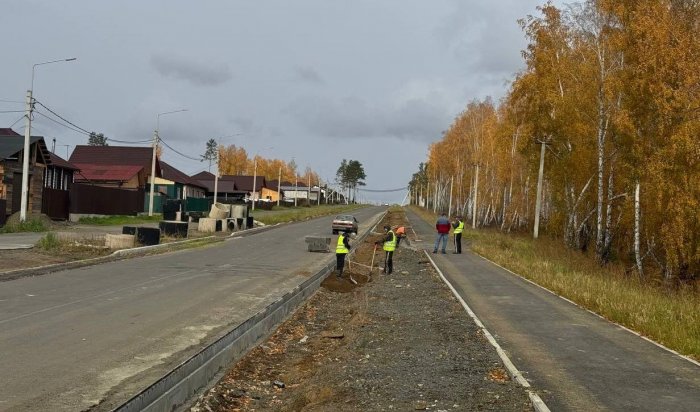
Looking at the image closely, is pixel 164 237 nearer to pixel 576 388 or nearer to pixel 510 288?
pixel 510 288

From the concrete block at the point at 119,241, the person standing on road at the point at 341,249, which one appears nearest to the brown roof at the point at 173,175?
the concrete block at the point at 119,241

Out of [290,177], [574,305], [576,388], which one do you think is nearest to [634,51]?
[574,305]

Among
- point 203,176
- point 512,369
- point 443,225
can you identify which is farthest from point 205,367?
point 203,176

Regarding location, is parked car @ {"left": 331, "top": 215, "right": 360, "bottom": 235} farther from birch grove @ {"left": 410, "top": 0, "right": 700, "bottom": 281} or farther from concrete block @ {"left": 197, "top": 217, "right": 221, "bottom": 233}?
birch grove @ {"left": 410, "top": 0, "right": 700, "bottom": 281}

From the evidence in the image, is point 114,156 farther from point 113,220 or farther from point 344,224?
point 344,224

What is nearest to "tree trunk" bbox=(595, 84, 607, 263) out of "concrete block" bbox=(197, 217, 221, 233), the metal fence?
"concrete block" bbox=(197, 217, 221, 233)

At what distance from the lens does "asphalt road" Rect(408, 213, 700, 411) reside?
620 cm

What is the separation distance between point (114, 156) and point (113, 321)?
53167 millimetres

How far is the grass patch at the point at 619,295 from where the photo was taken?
9.70 meters

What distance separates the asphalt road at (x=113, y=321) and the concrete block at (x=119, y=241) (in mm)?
2952

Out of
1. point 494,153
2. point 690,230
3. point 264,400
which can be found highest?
point 494,153

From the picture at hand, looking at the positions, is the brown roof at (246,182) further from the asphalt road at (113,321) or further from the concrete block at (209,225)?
the asphalt road at (113,321)

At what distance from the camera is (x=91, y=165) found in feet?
181

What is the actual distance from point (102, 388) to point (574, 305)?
10.1 m
